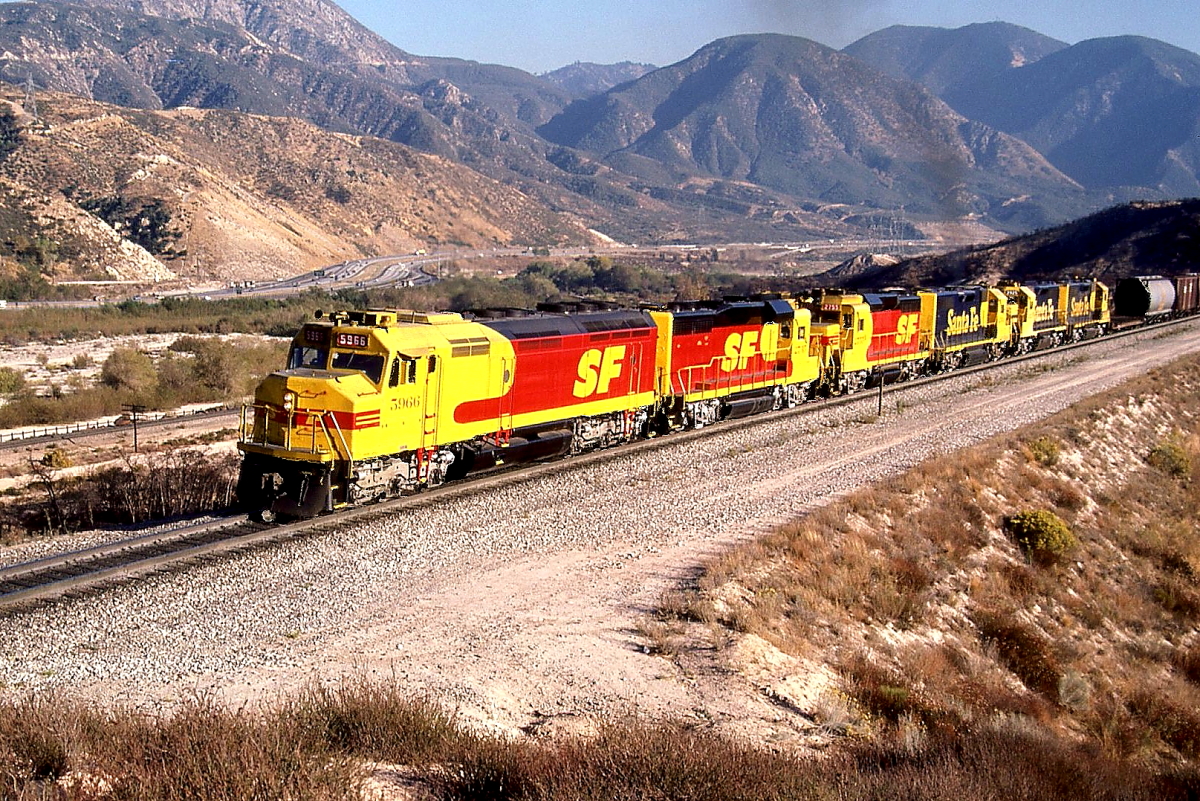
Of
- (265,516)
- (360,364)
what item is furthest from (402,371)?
(265,516)

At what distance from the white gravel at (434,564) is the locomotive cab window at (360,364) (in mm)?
2299

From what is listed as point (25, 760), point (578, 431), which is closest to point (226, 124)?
point (578, 431)

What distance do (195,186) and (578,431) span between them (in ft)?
307

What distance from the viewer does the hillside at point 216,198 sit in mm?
89750

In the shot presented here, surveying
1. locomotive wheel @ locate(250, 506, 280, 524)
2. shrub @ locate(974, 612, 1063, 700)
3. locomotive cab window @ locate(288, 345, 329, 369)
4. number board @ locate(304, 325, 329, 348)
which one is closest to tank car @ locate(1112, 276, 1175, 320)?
shrub @ locate(974, 612, 1063, 700)

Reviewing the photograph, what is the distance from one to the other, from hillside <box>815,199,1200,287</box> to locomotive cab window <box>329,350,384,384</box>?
79.3m

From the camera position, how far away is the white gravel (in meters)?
11.0

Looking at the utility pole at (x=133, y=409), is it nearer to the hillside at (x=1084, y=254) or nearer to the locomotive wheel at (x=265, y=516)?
the locomotive wheel at (x=265, y=516)

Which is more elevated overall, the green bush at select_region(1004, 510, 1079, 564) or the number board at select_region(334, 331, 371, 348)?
the number board at select_region(334, 331, 371, 348)

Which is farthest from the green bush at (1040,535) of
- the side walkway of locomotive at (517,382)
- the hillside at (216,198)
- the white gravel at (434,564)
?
the hillside at (216,198)

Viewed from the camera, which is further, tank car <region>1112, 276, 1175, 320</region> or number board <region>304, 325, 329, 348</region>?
tank car <region>1112, 276, 1175, 320</region>

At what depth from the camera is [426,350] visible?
691 inches

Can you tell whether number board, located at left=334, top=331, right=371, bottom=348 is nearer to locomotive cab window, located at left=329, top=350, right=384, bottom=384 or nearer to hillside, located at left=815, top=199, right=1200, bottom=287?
locomotive cab window, located at left=329, top=350, right=384, bottom=384

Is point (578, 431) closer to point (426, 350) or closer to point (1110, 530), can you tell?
point (426, 350)
